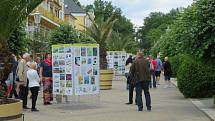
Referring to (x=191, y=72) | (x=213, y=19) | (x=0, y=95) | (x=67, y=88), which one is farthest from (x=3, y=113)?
(x=191, y=72)

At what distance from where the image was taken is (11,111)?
27.0 ft

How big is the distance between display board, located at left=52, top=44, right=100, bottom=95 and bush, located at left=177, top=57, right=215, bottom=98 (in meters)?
3.39

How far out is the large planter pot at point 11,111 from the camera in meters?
8.10

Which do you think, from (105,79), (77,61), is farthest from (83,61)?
(105,79)

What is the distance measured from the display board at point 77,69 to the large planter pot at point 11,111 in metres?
8.28

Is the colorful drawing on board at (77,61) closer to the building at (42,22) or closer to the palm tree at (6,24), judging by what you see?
the building at (42,22)

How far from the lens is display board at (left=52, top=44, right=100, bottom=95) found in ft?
55.0

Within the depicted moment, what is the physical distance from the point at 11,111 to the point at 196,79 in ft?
36.4

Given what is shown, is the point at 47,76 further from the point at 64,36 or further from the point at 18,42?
the point at 64,36

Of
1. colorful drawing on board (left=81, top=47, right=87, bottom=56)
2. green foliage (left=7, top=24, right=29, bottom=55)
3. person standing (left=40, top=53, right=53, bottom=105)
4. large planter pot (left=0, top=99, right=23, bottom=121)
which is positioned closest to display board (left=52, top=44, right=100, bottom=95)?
colorful drawing on board (left=81, top=47, right=87, bottom=56)

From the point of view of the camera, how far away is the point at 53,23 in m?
64.9

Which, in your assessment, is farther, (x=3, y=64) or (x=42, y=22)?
(x=42, y=22)

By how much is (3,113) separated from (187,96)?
12079 mm

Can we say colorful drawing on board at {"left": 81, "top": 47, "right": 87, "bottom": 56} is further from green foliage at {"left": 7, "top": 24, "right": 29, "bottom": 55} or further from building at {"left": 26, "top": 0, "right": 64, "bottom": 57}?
green foliage at {"left": 7, "top": 24, "right": 29, "bottom": 55}
